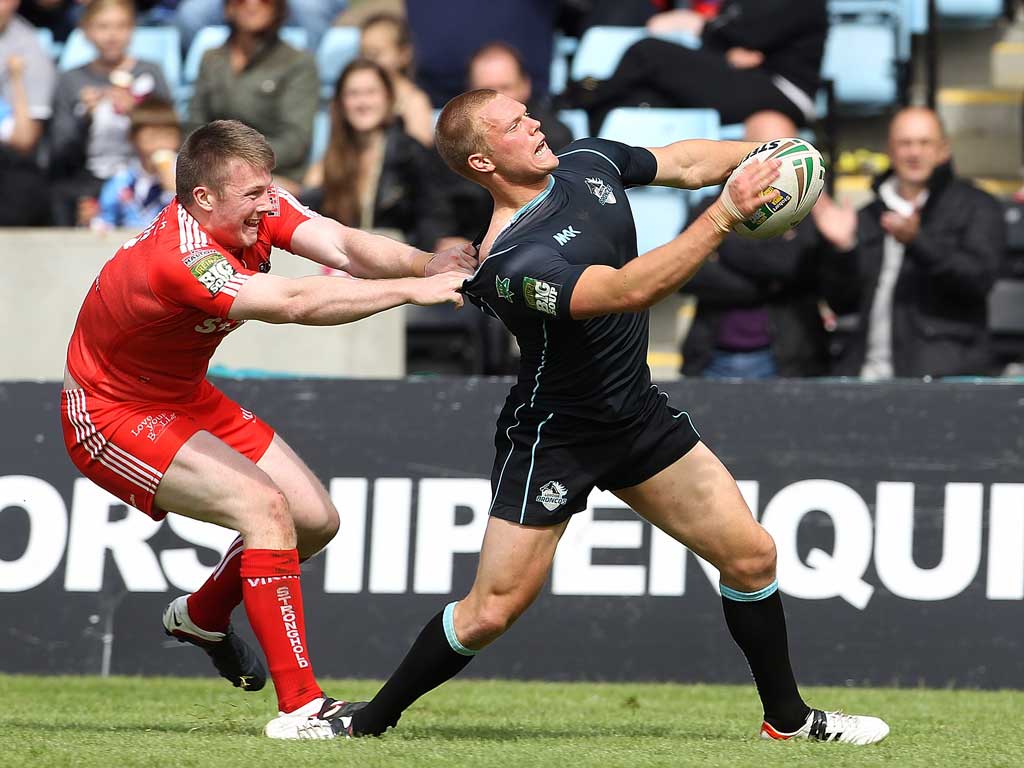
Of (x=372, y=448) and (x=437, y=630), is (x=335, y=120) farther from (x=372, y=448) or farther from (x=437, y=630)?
(x=437, y=630)

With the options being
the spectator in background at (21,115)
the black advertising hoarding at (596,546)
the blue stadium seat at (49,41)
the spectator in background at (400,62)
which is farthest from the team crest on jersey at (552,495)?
the blue stadium seat at (49,41)

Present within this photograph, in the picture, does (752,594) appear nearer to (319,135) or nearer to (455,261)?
(455,261)

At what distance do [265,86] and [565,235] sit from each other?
19.4 ft

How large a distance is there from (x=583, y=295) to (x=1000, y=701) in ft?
12.0

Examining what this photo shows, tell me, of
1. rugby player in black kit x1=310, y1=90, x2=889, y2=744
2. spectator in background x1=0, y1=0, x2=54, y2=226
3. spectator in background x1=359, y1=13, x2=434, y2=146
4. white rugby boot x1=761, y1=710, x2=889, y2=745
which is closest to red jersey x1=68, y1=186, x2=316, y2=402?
rugby player in black kit x1=310, y1=90, x2=889, y2=744

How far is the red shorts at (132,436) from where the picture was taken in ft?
20.7

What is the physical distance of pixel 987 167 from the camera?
12.6 meters

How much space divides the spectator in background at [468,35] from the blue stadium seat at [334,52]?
56 centimetres

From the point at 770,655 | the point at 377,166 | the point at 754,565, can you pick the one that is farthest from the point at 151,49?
the point at 770,655

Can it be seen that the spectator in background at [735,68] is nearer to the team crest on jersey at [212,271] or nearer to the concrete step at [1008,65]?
the concrete step at [1008,65]

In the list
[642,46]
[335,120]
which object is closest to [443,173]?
[335,120]

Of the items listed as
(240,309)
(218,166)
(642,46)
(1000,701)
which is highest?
(642,46)

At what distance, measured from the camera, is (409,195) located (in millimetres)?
10453

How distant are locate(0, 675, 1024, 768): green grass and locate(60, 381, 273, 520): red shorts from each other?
923mm
